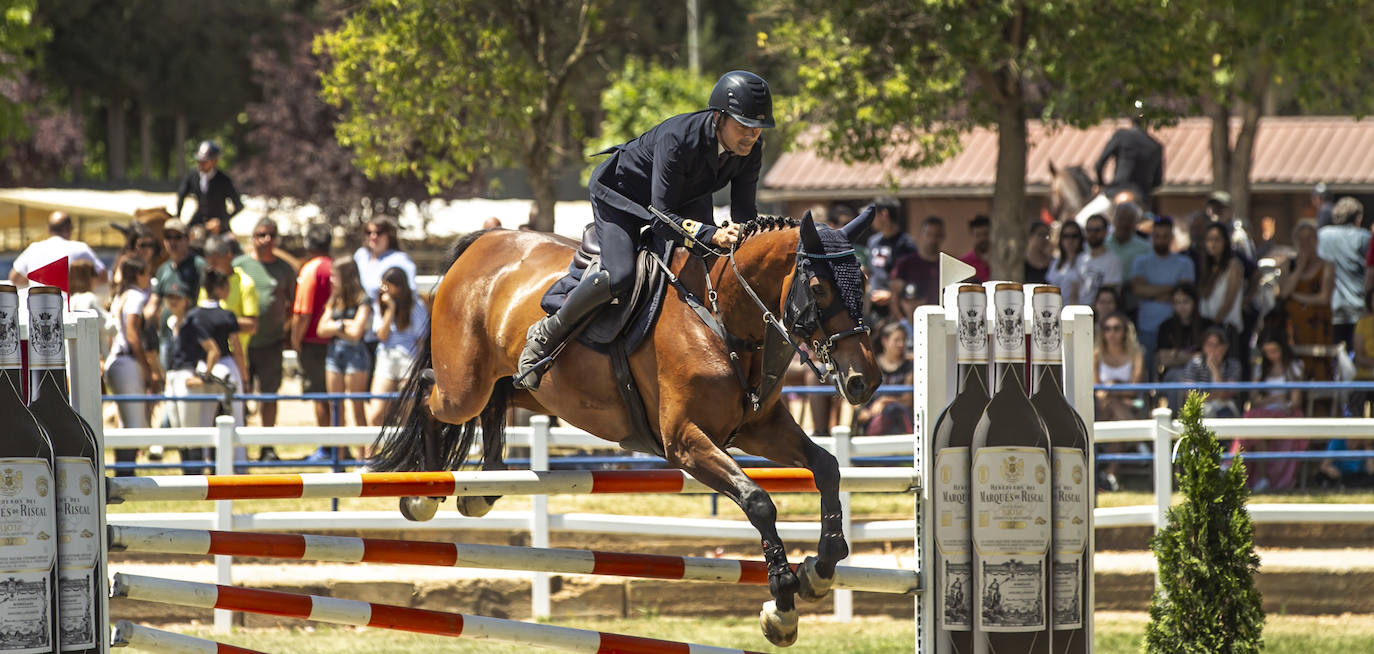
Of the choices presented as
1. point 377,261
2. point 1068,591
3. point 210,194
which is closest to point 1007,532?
point 1068,591

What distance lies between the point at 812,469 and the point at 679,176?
3.61 feet

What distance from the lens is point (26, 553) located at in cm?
380

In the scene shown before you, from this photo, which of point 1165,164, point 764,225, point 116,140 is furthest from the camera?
point 116,140

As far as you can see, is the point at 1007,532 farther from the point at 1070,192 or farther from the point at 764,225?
the point at 1070,192

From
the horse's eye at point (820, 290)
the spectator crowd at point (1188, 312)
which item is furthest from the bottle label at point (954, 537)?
the spectator crowd at point (1188, 312)

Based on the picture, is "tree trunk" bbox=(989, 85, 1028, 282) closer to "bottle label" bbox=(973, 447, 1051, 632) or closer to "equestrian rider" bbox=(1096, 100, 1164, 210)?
"equestrian rider" bbox=(1096, 100, 1164, 210)

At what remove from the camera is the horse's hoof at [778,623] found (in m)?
4.70

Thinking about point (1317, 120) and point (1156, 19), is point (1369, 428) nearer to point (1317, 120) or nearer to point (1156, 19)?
point (1156, 19)

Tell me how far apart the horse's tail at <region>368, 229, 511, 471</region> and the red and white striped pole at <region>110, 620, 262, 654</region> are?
1943mm

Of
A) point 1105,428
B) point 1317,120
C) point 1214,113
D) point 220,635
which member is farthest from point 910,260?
point 1317,120

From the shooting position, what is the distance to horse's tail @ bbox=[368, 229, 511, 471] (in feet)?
20.4

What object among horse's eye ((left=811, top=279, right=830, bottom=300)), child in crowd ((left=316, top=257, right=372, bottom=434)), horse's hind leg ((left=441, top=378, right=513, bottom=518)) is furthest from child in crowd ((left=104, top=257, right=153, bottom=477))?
horse's eye ((left=811, top=279, right=830, bottom=300))

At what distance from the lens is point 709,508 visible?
31.8 ft

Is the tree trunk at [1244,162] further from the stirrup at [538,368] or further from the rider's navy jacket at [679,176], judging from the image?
the stirrup at [538,368]
